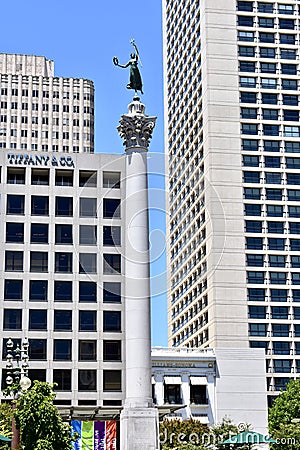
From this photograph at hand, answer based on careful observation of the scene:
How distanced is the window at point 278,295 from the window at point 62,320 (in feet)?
117

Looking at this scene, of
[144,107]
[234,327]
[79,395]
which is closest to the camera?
[144,107]

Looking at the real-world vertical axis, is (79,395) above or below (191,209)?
below

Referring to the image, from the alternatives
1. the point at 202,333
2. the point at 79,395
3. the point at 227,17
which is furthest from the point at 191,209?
the point at 79,395

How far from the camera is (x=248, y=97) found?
4729 inches

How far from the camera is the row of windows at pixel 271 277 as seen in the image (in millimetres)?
111000

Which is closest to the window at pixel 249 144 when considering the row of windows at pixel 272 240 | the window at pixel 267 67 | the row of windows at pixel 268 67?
the row of windows at pixel 272 240

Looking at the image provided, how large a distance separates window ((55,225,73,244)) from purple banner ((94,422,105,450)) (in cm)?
1902

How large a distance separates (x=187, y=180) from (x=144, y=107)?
67.6 meters

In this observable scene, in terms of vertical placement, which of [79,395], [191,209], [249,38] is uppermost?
[249,38]

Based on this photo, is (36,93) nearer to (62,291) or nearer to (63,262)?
(63,262)

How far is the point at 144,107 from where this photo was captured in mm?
61094

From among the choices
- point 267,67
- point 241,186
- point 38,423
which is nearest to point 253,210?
point 241,186

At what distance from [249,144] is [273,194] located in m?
7.79

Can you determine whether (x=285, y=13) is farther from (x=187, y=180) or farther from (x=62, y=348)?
(x=62, y=348)
